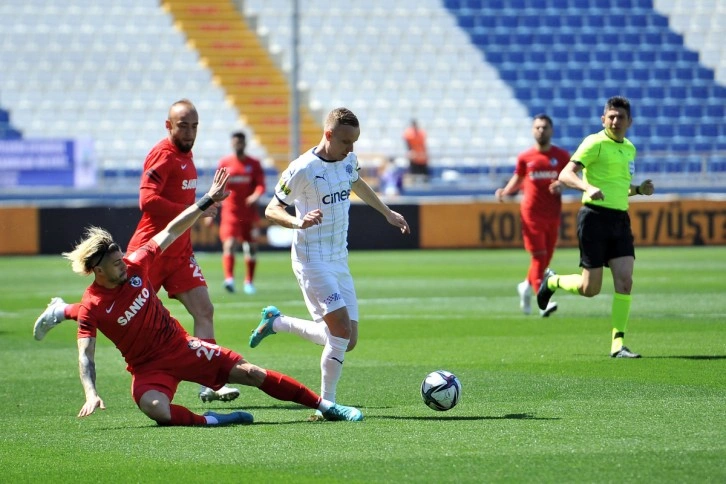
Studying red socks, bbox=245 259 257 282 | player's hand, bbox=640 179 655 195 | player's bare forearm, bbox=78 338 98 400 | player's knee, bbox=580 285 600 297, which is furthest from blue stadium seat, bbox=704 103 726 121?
player's bare forearm, bbox=78 338 98 400

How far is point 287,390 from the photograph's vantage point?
8.46 meters

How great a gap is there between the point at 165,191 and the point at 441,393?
279 centimetres

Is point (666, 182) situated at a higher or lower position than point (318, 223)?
lower

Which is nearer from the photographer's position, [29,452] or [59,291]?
[29,452]

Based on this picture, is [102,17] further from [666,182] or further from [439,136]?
[666,182]

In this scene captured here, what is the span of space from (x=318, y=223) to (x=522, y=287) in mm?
8019

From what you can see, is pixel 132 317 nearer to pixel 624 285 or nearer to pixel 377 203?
pixel 377 203

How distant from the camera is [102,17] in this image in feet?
126

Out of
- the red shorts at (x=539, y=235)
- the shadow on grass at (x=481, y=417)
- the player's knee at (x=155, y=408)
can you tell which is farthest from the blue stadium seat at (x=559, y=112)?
the player's knee at (x=155, y=408)

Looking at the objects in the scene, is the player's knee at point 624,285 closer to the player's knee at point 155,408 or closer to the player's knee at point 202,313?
the player's knee at point 202,313

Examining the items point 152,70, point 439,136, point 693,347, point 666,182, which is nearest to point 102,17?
point 152,70

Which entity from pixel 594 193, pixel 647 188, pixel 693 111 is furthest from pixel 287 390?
pixel 693 111

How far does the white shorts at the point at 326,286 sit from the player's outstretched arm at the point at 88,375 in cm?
142

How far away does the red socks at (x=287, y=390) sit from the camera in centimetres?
845
